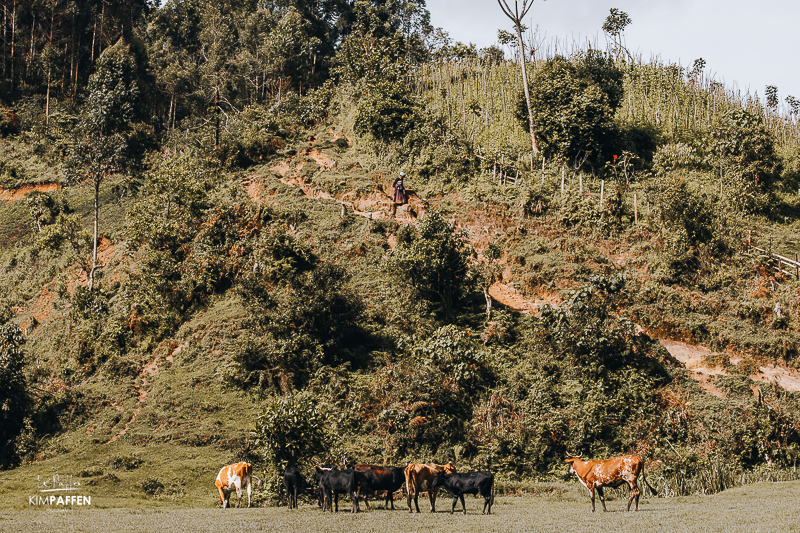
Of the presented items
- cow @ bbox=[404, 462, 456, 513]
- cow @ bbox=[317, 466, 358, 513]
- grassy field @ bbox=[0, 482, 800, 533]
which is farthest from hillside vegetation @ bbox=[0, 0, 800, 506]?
cow @ bbox=[404, 462, 456, 513]

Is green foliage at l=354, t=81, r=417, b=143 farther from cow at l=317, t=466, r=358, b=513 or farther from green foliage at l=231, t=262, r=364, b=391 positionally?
cow at l=317, t=466, r=358, b=513

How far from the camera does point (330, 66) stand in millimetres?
59469

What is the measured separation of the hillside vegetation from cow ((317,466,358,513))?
187 cm

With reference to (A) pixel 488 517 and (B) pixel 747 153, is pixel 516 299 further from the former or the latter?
(B) pixel 747 153

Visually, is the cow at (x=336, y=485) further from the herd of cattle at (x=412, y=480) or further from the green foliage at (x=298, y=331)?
the green foliage at (x=298, y=331)

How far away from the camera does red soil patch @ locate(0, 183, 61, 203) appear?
45.3m

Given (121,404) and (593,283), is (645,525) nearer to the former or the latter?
(593,283)

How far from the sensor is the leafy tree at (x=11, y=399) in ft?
71.5

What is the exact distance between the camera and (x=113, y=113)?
46656mm

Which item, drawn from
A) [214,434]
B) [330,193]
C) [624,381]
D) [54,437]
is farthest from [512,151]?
[54,437]

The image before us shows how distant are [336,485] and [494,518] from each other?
3.82 m

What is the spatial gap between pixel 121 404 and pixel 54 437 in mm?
2449

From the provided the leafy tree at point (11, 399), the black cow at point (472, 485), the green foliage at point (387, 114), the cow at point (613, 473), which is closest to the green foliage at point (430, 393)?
the black cow at point (472, 485)
